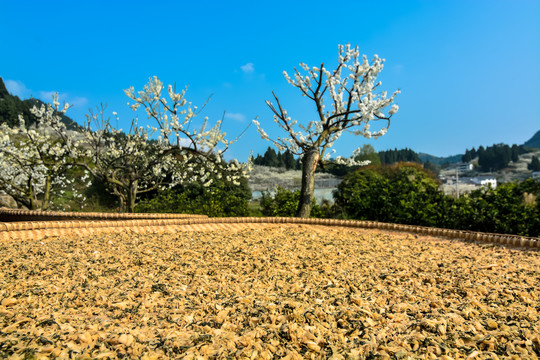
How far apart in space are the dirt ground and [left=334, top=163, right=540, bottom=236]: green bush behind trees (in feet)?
7.55

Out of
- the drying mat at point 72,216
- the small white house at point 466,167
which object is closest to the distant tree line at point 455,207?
the drying mat at point 72,216

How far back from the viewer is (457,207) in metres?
6.21

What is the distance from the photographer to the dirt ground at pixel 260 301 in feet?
5.79

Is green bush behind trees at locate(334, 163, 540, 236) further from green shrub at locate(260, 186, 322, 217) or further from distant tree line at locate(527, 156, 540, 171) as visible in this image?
distant tree line at locate(527, 156, 540, 171)

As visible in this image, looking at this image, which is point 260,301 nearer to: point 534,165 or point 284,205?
point 284,205

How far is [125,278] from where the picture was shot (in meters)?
2.73

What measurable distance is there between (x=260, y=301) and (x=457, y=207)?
17.0ft

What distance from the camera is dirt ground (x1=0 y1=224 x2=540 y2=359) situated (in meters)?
1.76

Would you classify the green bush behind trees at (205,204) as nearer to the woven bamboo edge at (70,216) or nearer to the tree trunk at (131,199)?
the tree trunk at (131,199)

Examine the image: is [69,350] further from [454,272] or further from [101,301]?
[454,272]

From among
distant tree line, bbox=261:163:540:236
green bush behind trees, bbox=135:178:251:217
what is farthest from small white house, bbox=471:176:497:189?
green bush behind trees, bbox=135:178:251:217

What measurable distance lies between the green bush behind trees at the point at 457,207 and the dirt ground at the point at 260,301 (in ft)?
7.55

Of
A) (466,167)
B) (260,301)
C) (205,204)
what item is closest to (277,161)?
(205,204)

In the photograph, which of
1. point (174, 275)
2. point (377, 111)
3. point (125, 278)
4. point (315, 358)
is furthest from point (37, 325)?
point (377, 111)
